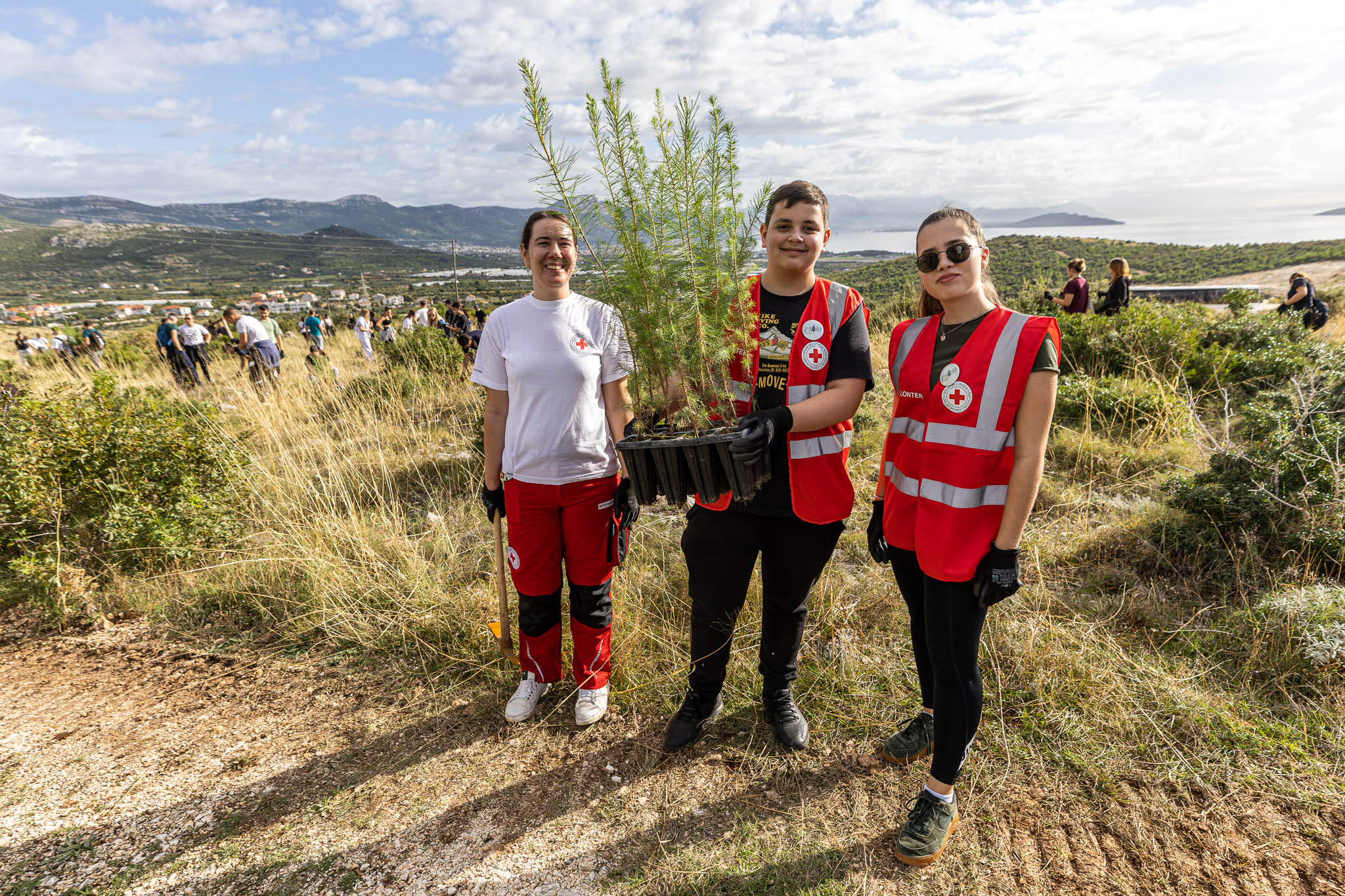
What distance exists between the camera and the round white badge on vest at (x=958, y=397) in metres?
1.79

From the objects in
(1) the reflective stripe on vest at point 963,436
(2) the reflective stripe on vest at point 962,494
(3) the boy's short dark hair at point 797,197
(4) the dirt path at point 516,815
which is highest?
(3) the boy's short dark hair at point 797,197

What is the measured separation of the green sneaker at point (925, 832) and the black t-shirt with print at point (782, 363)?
1158 millimetres

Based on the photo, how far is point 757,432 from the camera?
1831 mm

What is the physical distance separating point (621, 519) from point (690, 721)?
3.21 feet

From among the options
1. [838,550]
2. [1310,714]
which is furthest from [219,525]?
[1310,714]

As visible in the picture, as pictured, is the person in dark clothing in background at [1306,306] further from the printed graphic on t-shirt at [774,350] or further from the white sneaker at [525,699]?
the white sneaker at [525,699]

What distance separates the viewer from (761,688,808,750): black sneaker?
2.54 meters

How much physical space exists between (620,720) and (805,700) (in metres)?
0.91

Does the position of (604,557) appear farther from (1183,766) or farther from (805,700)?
(1183,766)

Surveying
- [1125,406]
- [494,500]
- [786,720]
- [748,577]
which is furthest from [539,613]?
[1125,406]

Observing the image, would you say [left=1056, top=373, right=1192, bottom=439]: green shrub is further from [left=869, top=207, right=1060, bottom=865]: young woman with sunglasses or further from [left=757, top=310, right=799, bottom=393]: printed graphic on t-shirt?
[left=757, top=310, right=799, bottom=393]: printed graphic on t-shirt

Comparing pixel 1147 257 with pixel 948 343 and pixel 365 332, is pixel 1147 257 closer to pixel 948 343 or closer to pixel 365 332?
pixel 365 332

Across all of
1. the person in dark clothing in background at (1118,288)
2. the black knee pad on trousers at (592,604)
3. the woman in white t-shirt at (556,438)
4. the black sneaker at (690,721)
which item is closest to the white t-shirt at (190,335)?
the woman in white t-shirt at (556,438)

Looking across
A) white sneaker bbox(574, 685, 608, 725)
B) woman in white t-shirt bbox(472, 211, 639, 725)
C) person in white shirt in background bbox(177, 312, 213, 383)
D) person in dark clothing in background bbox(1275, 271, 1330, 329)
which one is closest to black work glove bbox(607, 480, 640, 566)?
woman in white t-shirt bbox(472, 211, 639, 725)
